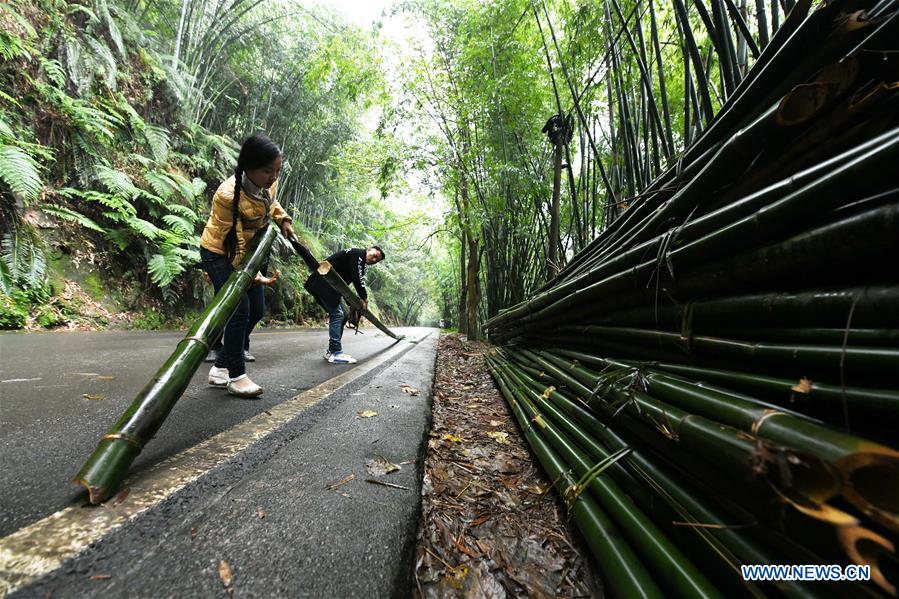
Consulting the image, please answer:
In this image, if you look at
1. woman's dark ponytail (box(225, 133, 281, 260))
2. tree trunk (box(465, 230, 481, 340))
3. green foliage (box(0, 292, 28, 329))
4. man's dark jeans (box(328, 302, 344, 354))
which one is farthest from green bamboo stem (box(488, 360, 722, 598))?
green foliage (box(0, 292, 28, 329))

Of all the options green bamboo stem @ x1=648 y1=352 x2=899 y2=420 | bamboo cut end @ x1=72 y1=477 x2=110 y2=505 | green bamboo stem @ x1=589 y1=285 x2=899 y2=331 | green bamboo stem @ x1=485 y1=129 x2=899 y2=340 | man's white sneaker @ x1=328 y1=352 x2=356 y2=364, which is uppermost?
green bamboo stem @ x1=485 y1=129 x2=899 y2=340

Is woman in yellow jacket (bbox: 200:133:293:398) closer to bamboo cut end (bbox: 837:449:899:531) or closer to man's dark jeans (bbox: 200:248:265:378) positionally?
man's dark jeans (bbox: 200:248:265:378)

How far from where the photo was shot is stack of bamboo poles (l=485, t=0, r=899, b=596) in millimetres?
505

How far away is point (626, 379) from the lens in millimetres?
1152

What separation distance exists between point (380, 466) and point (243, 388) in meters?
1.18

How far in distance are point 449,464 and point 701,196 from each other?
4.66 ft

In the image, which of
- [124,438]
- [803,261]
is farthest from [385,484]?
[803,261]

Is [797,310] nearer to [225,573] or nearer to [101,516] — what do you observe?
[225,573]

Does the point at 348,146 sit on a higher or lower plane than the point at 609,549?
higher

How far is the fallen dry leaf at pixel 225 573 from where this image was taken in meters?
0.67

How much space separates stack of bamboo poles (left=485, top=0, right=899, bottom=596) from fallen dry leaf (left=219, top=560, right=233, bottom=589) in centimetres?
83

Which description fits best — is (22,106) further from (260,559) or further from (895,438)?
(895,438)

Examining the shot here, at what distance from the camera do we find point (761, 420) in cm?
60

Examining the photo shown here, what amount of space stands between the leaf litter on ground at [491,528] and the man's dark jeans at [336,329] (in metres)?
2.08
